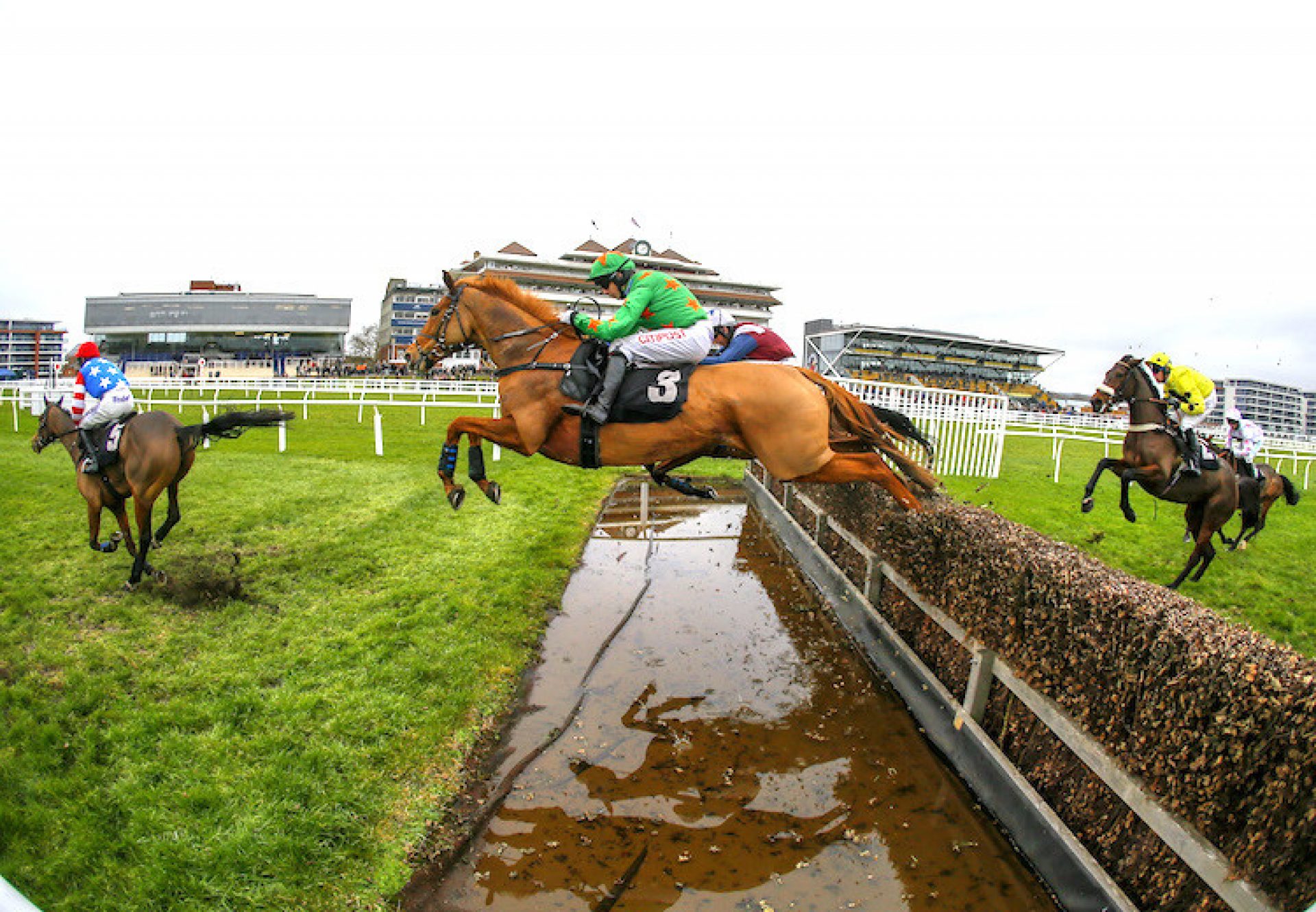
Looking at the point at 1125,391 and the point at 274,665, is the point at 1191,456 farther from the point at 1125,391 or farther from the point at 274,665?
the point at 274,665

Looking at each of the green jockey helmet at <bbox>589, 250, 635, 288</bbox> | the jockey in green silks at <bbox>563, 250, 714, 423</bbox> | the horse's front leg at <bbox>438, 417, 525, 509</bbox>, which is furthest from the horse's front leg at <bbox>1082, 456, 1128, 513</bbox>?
the horse's front leg at <bbox>438, 417, 525, 509</bbox>

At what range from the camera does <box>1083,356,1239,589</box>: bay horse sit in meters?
7.21

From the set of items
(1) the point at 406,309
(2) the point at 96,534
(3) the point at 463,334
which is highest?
(1) the point at 406,309

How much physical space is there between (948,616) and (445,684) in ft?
11.5

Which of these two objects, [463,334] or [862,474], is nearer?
[862,474]

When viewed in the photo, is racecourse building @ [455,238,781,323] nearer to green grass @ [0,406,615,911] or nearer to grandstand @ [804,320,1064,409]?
grandstand @ [804,320,1064,409]

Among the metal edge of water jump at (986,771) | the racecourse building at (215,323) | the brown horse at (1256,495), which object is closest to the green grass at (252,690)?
the metal edge of water jump at (986,771)

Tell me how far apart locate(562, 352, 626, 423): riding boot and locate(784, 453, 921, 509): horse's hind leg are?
148 centimetres

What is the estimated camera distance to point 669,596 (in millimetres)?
6906

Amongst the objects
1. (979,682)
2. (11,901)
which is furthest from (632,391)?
(11,901)

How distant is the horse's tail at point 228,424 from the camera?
6727 millimetres

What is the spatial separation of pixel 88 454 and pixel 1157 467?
11.0 metres

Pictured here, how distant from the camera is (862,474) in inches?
198

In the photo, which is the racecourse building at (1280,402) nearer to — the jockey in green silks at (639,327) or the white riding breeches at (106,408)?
the jockey in green silks at (639,327)
